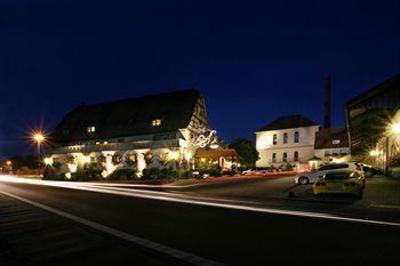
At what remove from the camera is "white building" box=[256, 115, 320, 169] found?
60.8m

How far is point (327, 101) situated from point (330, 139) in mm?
18715

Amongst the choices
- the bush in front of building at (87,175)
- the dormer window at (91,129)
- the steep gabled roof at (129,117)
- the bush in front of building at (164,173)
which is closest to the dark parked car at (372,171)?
the bush in front of building at (164,173)

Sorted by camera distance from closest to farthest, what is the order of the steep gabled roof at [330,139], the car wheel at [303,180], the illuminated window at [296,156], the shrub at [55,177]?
the car wheel at [303,180] < the shrub at [55,177] < the steep gabled roof at [330,139] < the illuminated window at [296,156]

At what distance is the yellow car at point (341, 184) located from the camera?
18.5 m

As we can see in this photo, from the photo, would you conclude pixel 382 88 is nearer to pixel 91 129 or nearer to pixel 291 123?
pixel 291 123

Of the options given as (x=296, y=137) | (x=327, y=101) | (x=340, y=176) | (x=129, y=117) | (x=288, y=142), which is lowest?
(x=340, y=176)

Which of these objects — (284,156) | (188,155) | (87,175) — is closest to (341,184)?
(188,155)

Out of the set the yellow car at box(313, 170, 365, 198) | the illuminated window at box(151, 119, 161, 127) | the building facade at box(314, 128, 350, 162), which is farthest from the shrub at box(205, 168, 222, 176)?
the yellow car at box(313, 170, 365, 198)

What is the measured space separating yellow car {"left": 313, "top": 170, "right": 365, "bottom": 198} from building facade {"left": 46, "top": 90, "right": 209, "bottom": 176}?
2779 cm

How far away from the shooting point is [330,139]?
59.2m

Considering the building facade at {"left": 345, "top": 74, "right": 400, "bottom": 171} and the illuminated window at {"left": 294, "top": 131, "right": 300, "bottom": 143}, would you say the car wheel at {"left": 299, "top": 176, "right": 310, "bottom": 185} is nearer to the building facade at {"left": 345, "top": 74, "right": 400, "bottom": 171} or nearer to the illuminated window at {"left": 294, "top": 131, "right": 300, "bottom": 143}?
the building facade at {"left": 345, "top": 74, "right": 400, "bottom": 171}

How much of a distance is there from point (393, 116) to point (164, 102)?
35.1 m

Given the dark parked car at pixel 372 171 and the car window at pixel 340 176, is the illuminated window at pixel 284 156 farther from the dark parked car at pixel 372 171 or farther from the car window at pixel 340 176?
the car window at pixel 340 176

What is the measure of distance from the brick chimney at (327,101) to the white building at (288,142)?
38.9 feet
